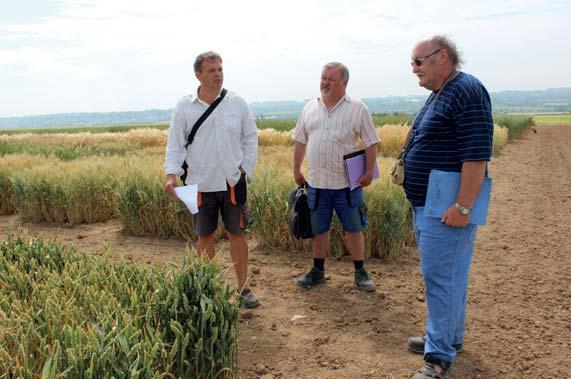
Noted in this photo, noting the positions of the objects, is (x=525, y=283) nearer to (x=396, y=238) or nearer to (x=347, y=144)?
(x=396, y=238)

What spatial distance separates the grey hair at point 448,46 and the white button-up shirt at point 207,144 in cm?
169

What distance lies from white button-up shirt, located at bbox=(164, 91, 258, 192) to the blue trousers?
5.12 feet

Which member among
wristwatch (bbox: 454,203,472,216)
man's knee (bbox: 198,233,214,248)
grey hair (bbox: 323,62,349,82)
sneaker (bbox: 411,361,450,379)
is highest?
grey hair (bbox: 323,62,349,82)

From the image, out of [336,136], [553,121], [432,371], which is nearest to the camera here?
[432,371]

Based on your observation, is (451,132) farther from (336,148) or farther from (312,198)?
(312,198)

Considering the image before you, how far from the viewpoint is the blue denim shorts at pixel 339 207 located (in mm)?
4387

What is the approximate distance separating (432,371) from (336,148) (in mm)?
1978

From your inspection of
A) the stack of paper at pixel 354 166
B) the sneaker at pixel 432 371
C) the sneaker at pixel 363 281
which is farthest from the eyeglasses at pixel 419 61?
the sneaker at pixel 363 281

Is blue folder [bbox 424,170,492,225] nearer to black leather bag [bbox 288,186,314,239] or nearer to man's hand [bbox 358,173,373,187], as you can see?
man's hand [bbox 358,173,373,187]

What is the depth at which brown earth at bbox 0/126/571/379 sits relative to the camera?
11.0 ft

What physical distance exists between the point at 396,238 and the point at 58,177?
539 cm

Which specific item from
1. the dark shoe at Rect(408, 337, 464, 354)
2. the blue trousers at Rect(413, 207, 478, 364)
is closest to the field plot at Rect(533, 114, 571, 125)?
the dark shoe at Rect(408, 337, 464, 354)

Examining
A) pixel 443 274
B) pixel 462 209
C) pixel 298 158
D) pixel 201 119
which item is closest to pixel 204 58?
pixel 201 119

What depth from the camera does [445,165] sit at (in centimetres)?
286
